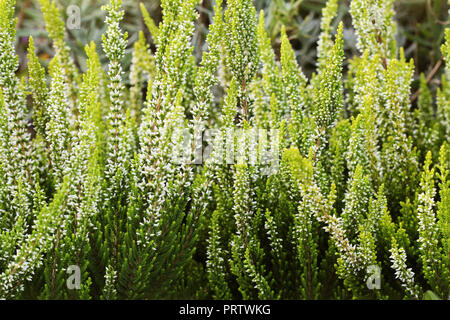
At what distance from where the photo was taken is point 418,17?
2709 millimetres

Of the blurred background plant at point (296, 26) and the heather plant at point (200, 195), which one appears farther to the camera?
the blurred background plant at point (296, 26)

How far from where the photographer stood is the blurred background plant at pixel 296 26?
2168 mm

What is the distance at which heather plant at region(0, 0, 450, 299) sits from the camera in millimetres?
882

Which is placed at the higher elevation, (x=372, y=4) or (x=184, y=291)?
(x=372, y=4)

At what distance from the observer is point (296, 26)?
227 centimetres

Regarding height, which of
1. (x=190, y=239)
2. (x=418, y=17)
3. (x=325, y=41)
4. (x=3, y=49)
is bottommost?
(x=190, y=239)

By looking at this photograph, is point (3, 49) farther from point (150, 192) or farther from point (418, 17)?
point (418, 17)

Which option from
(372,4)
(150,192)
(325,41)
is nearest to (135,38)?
(325,41)

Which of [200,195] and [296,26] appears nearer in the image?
[200,195]

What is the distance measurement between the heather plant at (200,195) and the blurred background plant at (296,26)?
→ 1086 mm

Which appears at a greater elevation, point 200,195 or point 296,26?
point 296,26

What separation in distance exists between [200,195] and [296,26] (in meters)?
1.50

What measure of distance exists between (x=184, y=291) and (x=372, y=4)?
2.65 ft

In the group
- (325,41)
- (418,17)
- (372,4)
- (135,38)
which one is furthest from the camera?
(418,17)
